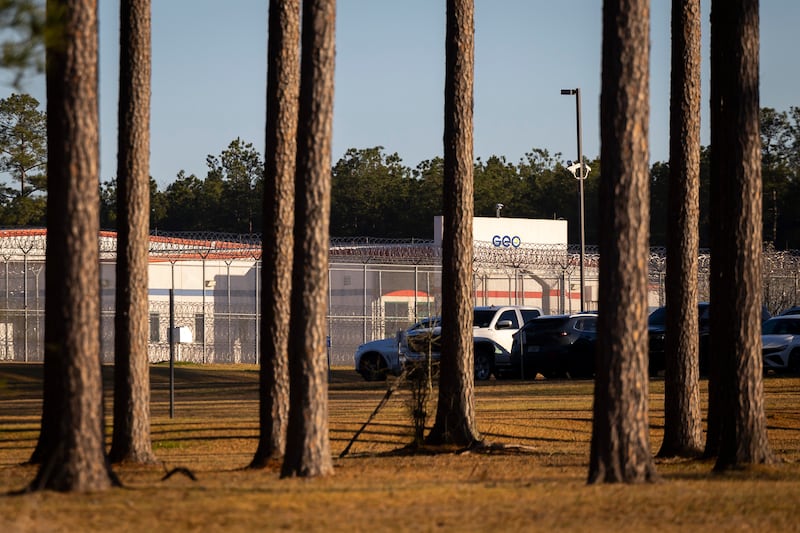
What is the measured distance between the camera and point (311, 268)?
1144 centimetres

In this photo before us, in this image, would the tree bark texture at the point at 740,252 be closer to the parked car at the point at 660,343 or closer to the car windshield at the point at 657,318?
the parked car at the point at 660,343

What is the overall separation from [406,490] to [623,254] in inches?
97.8

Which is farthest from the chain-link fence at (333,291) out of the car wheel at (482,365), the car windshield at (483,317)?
the car wheel at (482,365)

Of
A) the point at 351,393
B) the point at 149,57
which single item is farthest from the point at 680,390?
the point at 351,393

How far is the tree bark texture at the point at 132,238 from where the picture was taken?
45.7 feet

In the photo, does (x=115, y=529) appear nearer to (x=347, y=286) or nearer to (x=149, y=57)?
(x=149, y=57)

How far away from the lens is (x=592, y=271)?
4588 cm

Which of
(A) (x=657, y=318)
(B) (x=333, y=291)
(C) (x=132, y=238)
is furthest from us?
(B) (x=333, y=291)

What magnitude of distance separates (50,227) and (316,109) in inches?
95.3

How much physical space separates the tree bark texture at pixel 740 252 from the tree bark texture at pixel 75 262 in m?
5.55

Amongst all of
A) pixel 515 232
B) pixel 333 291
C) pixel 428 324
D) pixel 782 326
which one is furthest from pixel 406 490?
pixel 515 232

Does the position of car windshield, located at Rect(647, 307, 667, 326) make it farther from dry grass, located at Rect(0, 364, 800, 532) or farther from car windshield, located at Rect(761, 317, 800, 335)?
dry grass, located at Rect(0, 364, 800, 532)

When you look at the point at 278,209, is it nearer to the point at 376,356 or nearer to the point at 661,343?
the point at 661,343

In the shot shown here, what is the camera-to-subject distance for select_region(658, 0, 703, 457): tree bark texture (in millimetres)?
14172
